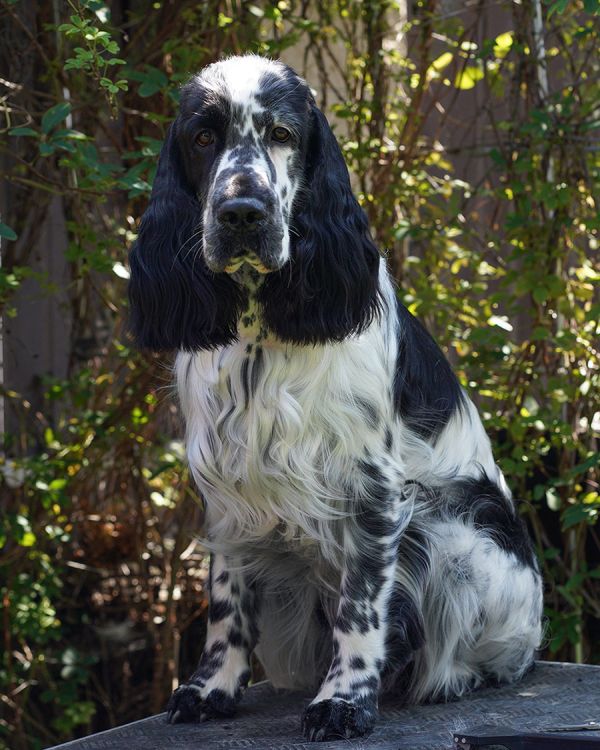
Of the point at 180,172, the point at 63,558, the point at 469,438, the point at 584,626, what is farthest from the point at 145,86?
the point at 584,626

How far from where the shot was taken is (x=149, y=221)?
2.80 metres

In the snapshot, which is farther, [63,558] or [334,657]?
[63,558]

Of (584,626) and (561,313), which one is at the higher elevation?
(561,313)

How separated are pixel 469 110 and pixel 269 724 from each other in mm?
3016

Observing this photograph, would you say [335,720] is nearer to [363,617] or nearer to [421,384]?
[363,617]

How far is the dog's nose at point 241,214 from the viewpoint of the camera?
252cm

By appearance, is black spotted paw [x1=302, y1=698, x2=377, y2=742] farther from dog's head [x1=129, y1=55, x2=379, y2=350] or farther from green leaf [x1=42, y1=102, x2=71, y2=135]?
green leaf [x1=42, y1=102, x2=71, y2=135]

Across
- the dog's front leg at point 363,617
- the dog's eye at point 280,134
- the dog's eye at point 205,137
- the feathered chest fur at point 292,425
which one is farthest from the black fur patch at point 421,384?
the dog's eye at point 205,137

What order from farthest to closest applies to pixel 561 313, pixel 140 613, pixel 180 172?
pixel 140 613
pixel 561 313
pixel 180 172

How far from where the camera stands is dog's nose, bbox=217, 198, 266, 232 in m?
2.52

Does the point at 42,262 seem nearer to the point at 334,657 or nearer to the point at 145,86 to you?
the point at 145,86

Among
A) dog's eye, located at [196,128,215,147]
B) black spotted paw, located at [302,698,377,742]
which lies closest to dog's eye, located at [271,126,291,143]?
dog's eye, located at [196,128,215,147]

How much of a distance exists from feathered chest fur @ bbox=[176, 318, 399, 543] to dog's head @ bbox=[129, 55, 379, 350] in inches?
3.2

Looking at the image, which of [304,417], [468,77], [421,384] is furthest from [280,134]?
[468,77]
